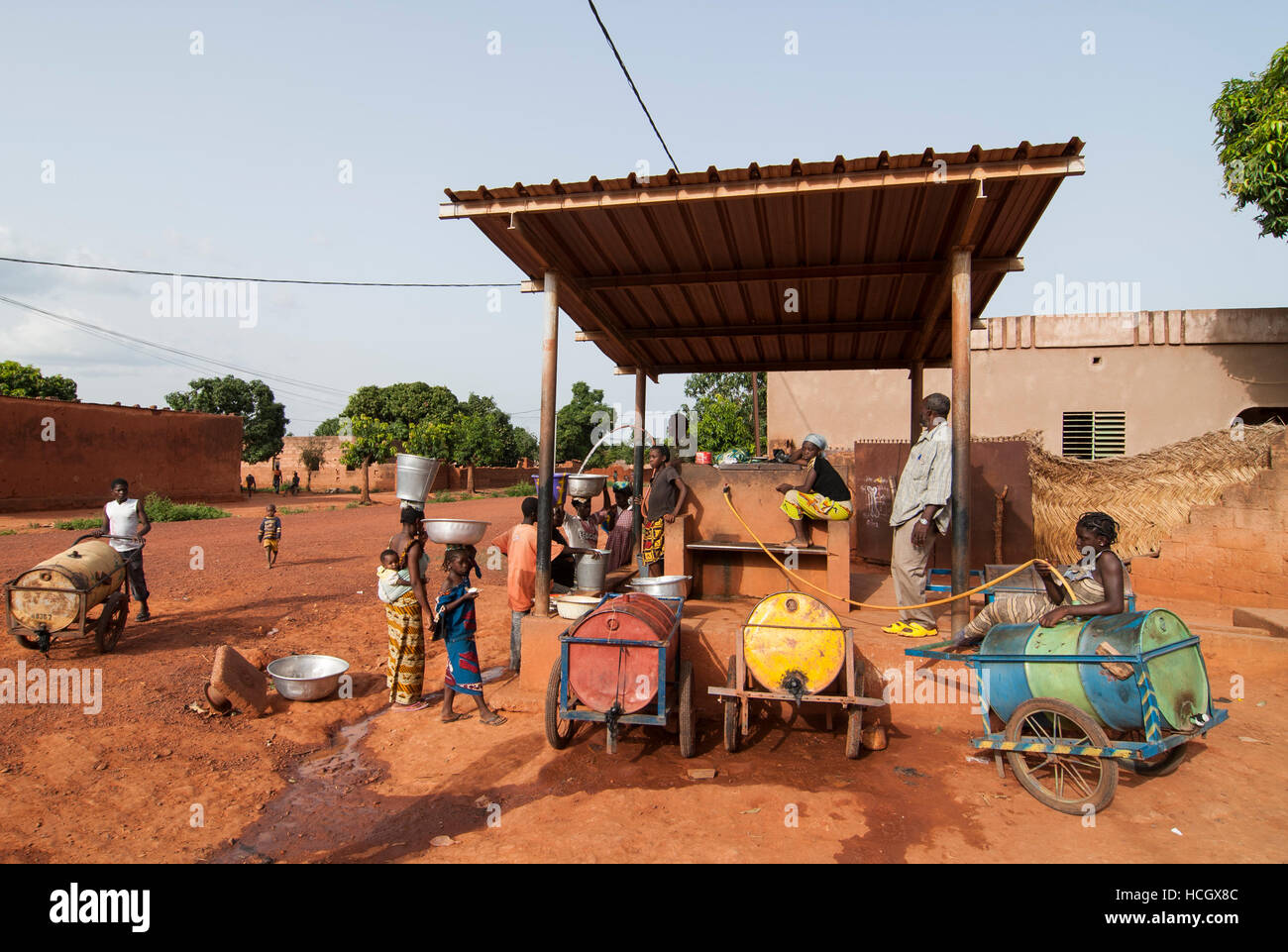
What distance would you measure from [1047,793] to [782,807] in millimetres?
1521

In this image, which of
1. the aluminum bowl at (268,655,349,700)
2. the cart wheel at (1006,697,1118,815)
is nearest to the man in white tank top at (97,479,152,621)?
the aluminum bowl at (268,655,349,700)

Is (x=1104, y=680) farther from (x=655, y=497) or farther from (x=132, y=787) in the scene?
(x=132, y=787)

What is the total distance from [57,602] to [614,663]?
604 centimetres

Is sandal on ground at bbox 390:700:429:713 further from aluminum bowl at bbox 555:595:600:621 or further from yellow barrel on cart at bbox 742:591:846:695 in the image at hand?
yellow barrel on cart at bbox 742:591:846:695

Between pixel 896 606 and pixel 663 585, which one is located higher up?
pixel 663 585

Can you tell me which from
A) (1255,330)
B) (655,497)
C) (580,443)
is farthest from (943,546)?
(580,443)

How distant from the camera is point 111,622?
7.54m

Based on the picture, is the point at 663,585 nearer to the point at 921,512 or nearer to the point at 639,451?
the point at 921,512

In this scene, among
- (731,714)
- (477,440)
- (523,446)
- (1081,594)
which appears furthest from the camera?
(523,446)

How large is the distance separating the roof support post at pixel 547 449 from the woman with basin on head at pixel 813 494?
7.49 feet

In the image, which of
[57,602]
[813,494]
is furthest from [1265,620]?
[57,602]

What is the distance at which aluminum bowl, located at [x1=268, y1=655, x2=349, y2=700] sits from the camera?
6621 mm

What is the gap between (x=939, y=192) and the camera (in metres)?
5.61

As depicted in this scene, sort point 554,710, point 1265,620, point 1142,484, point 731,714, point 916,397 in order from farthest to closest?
point 1142,484
point 916,397
point 1265,620
point 554,710
point 731,714
